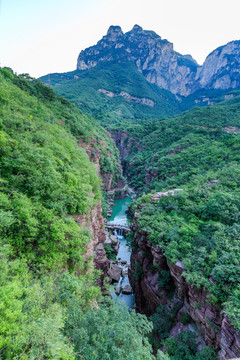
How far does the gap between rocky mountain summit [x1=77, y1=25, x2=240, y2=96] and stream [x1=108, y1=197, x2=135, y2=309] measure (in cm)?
13705

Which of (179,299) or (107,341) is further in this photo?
(179,299)

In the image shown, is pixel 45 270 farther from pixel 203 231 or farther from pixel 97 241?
pixel 203 231

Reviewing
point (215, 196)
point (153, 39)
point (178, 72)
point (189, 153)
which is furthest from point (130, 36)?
point (215, 196)

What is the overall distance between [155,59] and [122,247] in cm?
17657

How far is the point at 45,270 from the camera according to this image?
857 cm

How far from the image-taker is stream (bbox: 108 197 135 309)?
20095 millimetres

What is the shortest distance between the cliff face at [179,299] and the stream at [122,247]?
2069 mm

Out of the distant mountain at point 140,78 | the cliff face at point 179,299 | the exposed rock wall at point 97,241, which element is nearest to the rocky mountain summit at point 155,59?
the distant mountain at point 140,78

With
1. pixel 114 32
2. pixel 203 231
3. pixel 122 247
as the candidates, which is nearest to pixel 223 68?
pixel 114 32

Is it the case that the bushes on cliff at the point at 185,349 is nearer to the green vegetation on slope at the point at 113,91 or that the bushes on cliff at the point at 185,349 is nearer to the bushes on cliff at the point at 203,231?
the bushes on cliff at the point at 203,231

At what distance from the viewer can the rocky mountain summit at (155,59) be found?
14105 cm

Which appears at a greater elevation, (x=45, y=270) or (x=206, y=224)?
(x=45, y=270)

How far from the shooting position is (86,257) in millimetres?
12766

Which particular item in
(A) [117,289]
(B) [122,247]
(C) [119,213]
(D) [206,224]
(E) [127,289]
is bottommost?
(B) [122,247]
